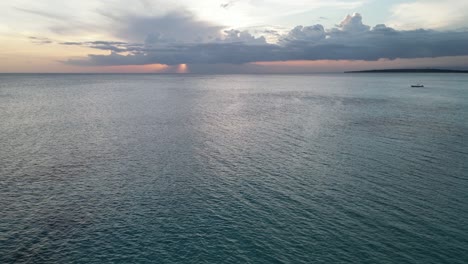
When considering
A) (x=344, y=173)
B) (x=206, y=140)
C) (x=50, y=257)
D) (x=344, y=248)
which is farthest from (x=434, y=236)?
(x=206, y=140)

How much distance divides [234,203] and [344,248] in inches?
738

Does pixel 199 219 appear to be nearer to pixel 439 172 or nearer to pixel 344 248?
pixel 344 248

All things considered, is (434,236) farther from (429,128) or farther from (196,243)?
(429,128)

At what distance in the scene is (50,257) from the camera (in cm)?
3909

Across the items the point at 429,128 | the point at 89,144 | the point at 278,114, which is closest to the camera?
the point at 89,144

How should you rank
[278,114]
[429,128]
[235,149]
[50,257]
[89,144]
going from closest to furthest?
[50,257]
[235,149]
[89,144]
[429,128]
[278,114]

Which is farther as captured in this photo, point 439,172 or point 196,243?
A: point 439,172

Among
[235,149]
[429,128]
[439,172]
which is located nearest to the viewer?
[439,172]

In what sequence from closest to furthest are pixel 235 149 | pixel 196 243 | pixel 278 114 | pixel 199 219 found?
pixel 196 243, pixel 199 219, pixel 235 149, pixel 278 114

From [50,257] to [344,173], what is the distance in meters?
51.7

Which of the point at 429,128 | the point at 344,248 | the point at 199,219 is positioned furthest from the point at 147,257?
the point at 429,128

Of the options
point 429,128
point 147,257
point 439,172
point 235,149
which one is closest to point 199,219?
point 147,257

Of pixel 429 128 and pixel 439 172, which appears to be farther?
pixel 429 128

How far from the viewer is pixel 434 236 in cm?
4281
